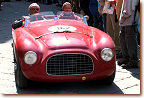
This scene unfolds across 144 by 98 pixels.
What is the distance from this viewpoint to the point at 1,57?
265 inches

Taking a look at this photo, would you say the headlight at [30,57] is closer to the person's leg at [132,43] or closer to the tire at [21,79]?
the tire at [21,79]

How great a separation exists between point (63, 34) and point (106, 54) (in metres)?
0.70

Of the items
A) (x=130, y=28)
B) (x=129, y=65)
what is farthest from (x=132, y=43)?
(x=129, y=65)

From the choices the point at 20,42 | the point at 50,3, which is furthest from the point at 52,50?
the point at 50,3

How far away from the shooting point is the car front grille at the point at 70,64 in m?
4.41

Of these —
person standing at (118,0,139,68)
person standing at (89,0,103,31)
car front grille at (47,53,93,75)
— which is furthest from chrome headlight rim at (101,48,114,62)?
person standing at (89,0,103,31)

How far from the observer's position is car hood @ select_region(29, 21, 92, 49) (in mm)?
4531

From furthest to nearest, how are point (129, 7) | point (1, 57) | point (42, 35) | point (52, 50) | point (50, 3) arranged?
1. point (50, 3)
2. point (1, 57)
3. point (129, 7)
4. point (42, 35)
5. point (52, 50)

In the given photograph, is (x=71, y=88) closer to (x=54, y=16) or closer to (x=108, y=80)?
(x=108, y=80)

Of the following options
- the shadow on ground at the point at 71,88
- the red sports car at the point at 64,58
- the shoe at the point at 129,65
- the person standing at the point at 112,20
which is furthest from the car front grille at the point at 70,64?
the person standing at the point at 112,20

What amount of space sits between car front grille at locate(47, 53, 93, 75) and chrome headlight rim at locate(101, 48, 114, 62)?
178 millimetres

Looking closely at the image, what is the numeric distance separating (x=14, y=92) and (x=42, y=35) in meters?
0.86

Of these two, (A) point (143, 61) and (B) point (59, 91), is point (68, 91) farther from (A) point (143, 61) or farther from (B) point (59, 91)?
(A) point (143, 61)

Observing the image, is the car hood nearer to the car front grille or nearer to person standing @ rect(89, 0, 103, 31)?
the car front grille
